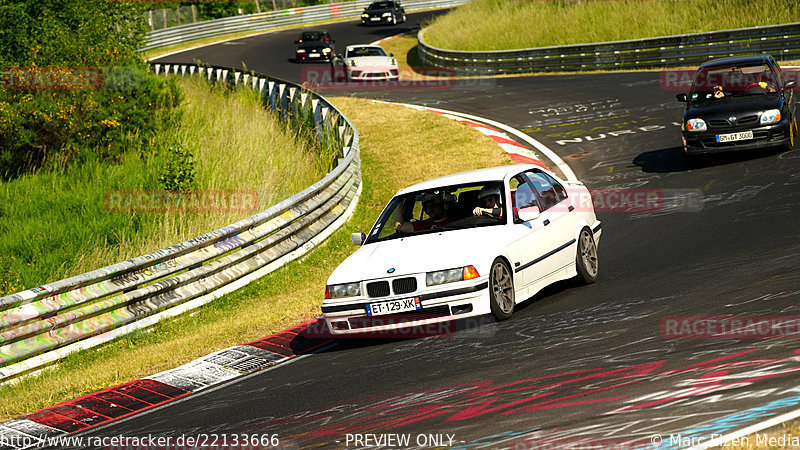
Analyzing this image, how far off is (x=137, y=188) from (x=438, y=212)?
9.89 m

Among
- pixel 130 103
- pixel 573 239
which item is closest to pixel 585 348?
pixel 573 239

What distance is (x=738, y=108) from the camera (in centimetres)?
1582

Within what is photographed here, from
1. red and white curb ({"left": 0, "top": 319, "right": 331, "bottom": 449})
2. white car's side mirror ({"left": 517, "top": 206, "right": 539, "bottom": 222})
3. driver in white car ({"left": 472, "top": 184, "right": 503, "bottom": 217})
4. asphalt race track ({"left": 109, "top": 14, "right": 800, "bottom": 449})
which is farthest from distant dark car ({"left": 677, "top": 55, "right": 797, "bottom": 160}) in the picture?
red and white curb ({"left": 0, "top": 319, "right": 331, "bottom": 449})

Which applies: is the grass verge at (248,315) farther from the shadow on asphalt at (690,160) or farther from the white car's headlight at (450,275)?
the shadow on asphalt at (690,160)

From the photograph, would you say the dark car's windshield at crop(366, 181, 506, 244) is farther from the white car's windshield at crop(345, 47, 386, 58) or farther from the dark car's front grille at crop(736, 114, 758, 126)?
the white car's windshield at crop(345, 47, 386, 58)

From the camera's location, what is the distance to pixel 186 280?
11242 mm

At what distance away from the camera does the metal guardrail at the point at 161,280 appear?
936cm

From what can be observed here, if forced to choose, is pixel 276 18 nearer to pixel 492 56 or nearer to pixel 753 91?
pixel 492 56

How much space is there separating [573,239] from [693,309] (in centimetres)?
210

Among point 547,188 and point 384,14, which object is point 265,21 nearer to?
point 384,14

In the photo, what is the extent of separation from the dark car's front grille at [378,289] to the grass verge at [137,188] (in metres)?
5.73

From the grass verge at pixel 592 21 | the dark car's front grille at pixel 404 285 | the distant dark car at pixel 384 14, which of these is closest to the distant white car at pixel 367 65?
the grass verge at pixel 592 21

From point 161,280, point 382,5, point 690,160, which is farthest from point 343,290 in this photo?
point 382,5

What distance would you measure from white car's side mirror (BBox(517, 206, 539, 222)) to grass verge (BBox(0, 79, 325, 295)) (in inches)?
262
